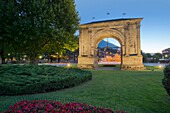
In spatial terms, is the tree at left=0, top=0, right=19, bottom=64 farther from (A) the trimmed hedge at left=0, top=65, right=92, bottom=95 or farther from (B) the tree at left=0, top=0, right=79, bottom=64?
(A) the trimmed hedge at left=0, top=65, right=92, bottom=95

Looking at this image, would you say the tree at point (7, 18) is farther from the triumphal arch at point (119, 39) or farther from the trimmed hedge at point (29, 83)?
the triumphal arch at point (119, 39)

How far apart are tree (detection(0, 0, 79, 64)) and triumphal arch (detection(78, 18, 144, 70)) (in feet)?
29.2

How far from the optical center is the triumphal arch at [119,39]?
19.8 m

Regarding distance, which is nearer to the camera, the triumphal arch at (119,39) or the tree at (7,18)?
the tree at (7,18)

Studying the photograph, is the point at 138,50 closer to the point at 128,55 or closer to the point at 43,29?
the point at 128,55

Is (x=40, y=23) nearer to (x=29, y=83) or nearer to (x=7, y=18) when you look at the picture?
(x=7, y=18)

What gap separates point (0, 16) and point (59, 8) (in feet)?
17.5

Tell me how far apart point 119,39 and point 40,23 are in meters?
13.7

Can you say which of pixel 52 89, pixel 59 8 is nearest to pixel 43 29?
pixel 59 8

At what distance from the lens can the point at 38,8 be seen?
36.9ft

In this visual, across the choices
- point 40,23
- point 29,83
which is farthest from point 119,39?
point 29,83

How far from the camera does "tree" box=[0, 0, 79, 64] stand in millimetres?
10977

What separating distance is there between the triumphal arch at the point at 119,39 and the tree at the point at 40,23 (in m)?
8.91

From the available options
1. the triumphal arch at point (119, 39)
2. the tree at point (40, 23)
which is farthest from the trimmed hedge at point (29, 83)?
the triumphal arch at point (119, 39)
